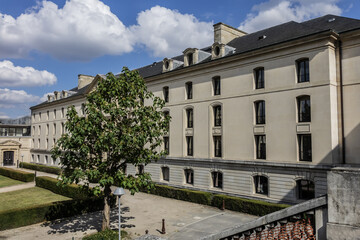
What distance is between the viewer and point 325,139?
20.5 m

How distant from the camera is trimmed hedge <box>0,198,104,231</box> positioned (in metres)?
18.9

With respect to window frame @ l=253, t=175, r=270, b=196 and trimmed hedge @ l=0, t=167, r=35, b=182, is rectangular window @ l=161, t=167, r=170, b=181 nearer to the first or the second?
window frame @ l=253, t=175, r=270, b=196

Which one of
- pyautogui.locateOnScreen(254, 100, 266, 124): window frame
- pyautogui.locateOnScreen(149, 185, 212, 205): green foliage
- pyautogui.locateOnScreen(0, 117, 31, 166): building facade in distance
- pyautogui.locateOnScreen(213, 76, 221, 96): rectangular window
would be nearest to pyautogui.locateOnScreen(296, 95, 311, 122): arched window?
pyautogui.locateOnScreen(254, 100, 266, 124): window frame

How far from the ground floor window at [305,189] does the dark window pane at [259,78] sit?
8.85m

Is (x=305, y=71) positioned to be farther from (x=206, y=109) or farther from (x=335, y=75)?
(x=206, y=109)

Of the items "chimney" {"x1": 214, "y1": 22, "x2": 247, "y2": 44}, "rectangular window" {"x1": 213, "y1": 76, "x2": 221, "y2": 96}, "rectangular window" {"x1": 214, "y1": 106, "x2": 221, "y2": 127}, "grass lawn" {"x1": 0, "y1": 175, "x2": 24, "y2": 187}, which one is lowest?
"grass lawn" {"x1": 0, "y1": 175, "x2": 24, "y2": 187}

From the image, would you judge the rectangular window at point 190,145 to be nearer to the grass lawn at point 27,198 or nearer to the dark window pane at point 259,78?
the dark window pane at point 259,78

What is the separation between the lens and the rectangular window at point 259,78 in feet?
81.4

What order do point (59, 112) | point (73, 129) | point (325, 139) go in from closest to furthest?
1. point (73, 129)
2. point (325, 139)
3. point (59, 112)

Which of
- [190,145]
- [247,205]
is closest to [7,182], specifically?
[190,145]

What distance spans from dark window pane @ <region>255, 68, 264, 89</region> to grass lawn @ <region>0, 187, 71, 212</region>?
21896 mm

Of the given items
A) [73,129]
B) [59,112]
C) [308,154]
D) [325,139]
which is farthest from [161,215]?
[59,112]

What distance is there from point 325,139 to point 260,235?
647 inches

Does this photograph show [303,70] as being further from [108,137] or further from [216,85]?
[108,137]
